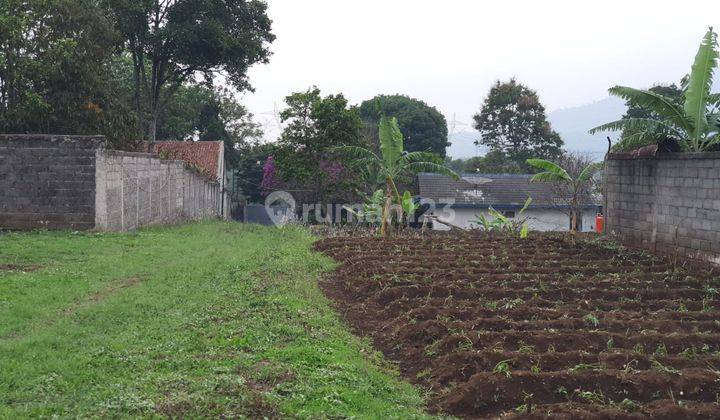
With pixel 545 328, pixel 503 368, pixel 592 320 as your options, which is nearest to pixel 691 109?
pixel 592 320

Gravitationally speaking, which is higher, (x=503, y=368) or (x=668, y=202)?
(x=668, y=202)

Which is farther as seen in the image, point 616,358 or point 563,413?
point 616,358

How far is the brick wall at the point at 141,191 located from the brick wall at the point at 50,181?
28 centimetres

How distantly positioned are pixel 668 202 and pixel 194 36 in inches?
971

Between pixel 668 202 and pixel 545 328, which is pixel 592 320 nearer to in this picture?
pixel 545 328

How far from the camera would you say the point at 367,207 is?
23.7 meters

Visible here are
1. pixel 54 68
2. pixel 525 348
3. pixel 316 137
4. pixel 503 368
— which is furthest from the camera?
pixel 316 137

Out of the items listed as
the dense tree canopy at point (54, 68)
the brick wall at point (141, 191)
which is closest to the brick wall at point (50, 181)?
the brick wall at point (141, 191)

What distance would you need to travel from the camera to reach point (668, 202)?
14.3 metres

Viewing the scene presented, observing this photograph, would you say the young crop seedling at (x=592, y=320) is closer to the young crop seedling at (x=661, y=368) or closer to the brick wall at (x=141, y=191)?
the young crop seedling at (x=661, y=368)

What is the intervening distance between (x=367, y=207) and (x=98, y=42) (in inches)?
435

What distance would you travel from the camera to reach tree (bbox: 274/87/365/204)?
31.8 m

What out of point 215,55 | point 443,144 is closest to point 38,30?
point 215,55

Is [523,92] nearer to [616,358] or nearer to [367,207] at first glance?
[367,207]
